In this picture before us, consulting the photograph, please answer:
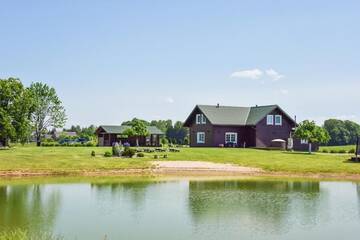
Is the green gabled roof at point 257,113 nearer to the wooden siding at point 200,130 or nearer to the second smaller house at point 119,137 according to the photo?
the wooden siding at point 200,130

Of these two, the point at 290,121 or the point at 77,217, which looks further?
the point at 290,121

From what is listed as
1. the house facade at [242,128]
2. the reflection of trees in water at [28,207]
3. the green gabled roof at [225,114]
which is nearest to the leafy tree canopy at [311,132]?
the house facade at [242,128]

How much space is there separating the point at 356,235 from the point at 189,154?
33.1 meters

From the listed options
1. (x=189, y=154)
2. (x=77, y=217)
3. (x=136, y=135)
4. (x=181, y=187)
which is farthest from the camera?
(x=136, y=135)

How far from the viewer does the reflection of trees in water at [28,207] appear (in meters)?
19.7

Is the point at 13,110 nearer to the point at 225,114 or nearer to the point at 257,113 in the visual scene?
the point at 225,114

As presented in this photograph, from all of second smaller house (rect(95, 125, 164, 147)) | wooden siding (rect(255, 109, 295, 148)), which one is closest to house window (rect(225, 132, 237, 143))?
wooden siding (rect(255, 109, 295, 148))

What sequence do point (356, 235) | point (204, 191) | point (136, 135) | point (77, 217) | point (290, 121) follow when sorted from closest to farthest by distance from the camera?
point (356, 235)
point (77, 217)
point (204, 191)
point (290, 121)
point (136, 135)

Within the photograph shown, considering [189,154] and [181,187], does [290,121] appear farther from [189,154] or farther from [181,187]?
[181,187]

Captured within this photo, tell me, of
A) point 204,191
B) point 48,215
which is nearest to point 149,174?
point 204,191

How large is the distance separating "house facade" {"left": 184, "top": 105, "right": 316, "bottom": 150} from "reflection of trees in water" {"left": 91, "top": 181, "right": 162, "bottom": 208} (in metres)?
30.8

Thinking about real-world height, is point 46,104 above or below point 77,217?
above

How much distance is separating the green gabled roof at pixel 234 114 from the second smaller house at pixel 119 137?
15041 millimetres

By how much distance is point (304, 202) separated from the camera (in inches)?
1092
